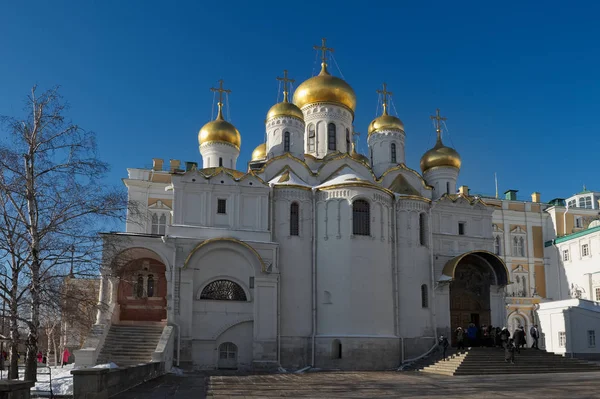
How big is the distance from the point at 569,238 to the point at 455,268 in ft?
60.8

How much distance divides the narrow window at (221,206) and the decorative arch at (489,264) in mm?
10778

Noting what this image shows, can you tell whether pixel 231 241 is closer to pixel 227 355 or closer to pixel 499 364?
pixel 227 355

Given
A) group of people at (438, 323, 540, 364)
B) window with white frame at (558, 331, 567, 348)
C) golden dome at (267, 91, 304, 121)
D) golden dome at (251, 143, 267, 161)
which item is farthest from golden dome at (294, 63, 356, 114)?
window with white frame at (558, 331, 567, 348)

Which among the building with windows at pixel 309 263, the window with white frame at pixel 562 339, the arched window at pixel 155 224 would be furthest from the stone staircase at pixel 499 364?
the arched window at pixel 155 224

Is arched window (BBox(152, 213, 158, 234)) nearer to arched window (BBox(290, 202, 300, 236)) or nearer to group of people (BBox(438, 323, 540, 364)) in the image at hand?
arched window (BBox(290, 202, 300, 236))

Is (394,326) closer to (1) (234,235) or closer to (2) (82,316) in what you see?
(1) (234,235)

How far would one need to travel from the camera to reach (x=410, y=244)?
95.7 feet

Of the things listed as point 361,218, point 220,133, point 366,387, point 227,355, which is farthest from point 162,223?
point 366,387

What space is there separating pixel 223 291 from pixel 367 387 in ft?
36.5

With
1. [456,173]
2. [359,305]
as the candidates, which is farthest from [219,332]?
[456,173]

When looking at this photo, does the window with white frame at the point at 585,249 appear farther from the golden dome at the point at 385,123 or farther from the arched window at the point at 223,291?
the arched window at the point at 223,291

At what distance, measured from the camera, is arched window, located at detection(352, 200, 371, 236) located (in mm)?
27453

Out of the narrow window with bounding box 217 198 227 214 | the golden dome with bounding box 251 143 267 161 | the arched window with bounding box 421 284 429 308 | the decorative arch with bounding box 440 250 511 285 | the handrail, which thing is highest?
the golden dome with bounding box 251 143 267 161

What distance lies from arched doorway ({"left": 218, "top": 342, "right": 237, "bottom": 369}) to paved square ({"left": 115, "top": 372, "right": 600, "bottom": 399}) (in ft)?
18.5
